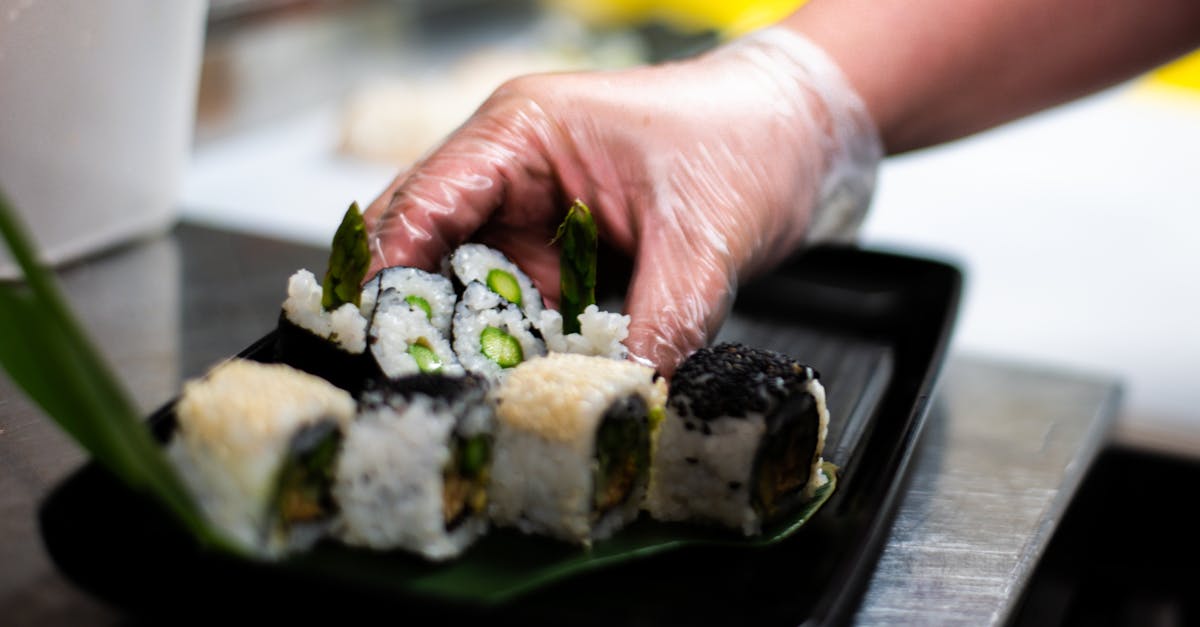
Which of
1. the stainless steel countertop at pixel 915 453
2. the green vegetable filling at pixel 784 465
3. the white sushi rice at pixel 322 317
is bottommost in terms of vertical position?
the stainless steel countertop at pixel 915 453

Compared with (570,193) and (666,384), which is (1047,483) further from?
(570,193)

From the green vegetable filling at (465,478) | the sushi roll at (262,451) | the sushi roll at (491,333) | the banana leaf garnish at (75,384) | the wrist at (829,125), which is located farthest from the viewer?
the wrist at (829,125)

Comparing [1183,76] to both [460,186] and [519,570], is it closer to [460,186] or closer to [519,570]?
[460,186]

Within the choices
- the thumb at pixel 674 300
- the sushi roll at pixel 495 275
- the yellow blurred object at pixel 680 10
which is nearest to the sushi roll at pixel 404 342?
the sushi roll at pixel 495 275

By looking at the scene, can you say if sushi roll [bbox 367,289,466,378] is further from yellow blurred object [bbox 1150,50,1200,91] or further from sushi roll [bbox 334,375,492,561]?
yellow blurred object [bbox 1150,50,1200,91]

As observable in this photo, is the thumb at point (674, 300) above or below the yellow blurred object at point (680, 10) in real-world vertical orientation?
above

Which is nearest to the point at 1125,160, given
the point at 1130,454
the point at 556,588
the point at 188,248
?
the point at 1130,454

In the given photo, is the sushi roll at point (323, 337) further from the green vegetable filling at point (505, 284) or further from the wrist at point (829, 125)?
the wrist at point (829, 125)
